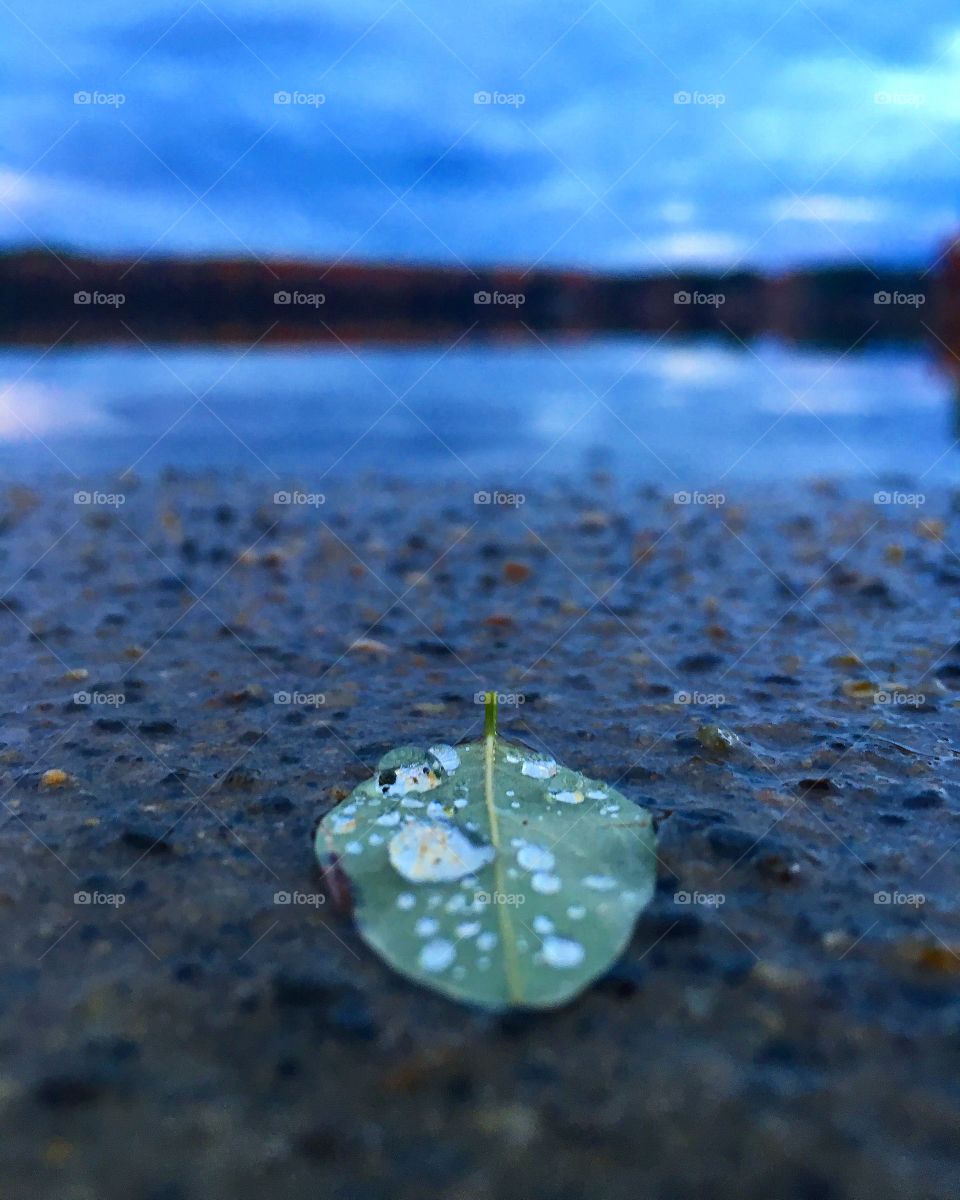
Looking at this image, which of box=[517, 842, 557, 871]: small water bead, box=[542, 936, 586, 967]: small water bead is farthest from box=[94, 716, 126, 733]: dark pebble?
box=[542, 936, 586, 967]: small water bead

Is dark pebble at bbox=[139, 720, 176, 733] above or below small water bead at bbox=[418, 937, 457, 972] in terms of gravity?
below

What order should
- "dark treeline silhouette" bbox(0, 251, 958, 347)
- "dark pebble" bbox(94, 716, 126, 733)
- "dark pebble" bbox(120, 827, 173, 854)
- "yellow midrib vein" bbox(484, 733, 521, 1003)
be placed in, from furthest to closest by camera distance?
"dark treeline silhouette" bbox(0, 251, 958, 347) < "dark pebble" bbox(94, 716, 126, 733) < "dark pebble" bbox(120, 827, 173, 854) < "yellow midrib vein" bbox(484, 733, 521, 1003)

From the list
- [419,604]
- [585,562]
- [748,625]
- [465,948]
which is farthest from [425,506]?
[465,948]

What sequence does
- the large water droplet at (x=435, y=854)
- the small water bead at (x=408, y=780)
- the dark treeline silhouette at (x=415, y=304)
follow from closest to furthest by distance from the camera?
the large water droplet at (x=435, y=854), the small water bead at (x=408, y=780), the dark treeline silhouette at (x=415, y=304)

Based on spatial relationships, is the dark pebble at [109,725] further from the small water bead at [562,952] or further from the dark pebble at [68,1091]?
the small water bead at [562,952]

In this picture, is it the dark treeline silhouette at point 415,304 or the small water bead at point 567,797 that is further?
the dark treeline silhouette at point 415,304

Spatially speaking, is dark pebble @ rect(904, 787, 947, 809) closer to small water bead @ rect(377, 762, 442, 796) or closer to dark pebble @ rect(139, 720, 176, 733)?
small water bead @ rect(377, 762, 442, 796)

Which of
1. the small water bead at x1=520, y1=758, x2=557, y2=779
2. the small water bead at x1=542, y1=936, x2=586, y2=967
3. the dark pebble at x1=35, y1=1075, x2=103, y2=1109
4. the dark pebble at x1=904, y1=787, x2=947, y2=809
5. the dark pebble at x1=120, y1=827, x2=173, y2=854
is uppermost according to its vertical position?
the dark pebble at x1=904, y1=787, x2=947, y2=809

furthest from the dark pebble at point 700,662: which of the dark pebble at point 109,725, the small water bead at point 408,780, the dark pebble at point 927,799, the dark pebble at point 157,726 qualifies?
the dark pebble at point 109,725
